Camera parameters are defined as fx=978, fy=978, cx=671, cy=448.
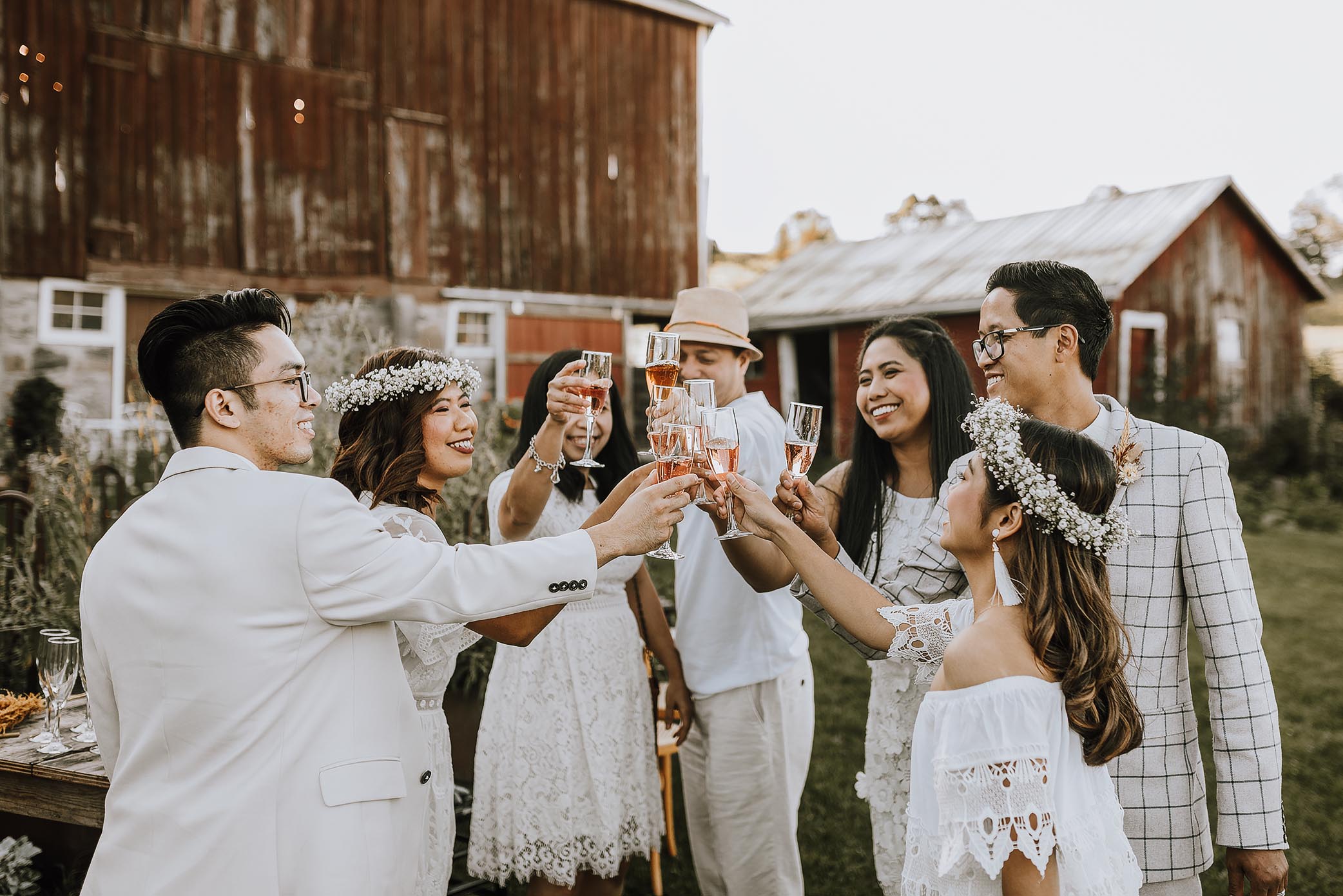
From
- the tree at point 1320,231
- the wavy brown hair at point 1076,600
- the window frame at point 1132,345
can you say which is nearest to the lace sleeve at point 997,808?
the wavy brown hair at point 1076,600

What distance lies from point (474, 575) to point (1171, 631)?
1.73 m

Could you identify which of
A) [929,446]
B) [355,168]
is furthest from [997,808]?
[355,168]

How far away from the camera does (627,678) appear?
3629 millimetres

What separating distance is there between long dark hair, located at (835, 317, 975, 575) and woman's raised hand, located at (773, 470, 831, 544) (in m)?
0.37

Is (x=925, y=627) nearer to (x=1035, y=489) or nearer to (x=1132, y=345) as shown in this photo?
(x=1035, y=489)

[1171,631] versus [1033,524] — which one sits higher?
[1033,524]

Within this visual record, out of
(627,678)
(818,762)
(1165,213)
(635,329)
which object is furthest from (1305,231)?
(627,678)

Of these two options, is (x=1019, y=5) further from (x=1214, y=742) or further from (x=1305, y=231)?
(x=1305, y=231)

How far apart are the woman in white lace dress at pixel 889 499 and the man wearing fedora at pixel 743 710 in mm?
426

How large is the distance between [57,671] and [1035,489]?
2.95 metres

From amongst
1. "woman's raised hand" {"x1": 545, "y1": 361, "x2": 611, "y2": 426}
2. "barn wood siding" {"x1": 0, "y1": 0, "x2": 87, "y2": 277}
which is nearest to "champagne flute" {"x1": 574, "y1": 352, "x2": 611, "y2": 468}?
"woman's raised hand" {"x1": 545, "y1": 361, "x2": 611, "y2": 426}

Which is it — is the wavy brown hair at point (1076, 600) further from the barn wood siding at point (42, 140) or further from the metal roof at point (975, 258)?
the metal roof at point (975, 258)

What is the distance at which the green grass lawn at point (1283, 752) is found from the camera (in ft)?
15.6

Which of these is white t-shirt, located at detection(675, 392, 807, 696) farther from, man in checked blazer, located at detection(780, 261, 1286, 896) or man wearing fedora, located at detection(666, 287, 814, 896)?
man in checked blazer, located at detection(780, 261, 1286, 896)
